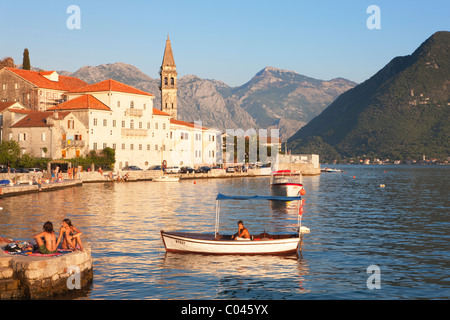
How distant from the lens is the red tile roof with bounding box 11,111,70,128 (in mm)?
102425

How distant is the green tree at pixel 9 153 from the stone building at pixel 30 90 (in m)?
24.7

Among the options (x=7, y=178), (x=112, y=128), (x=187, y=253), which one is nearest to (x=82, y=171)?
(x=112, y=128)

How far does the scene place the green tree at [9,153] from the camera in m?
91.1

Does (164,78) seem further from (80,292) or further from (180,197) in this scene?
(80,292)

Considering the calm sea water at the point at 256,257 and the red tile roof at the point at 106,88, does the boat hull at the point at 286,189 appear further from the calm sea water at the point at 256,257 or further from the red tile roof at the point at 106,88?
the red tile roof at the point at 106,88

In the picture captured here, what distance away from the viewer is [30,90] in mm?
117312

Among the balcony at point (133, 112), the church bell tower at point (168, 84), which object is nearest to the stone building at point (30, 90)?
the balcony at point (133, 112)

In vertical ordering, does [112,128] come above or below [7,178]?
above

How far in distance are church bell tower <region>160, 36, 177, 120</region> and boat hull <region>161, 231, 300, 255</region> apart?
12289 centimetres

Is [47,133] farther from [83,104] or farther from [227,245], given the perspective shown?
[227,245]

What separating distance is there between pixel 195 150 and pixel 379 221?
325 feet

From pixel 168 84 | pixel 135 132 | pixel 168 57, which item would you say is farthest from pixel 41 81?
pixel 168 57

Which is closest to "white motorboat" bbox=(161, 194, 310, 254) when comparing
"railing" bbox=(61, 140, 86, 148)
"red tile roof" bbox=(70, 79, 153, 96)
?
"railing" bbox=(61, 140, 86, 148)
